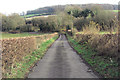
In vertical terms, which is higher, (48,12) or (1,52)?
(48,12)

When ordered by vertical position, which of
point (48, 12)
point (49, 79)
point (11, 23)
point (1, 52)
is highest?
point (48, 12)

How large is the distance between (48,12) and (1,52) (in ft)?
370

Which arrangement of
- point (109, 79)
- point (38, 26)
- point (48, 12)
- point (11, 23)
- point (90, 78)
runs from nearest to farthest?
point (109, 79)
point (90, 78)
point (11, 23)
point (38, 26)
point (48, 12)

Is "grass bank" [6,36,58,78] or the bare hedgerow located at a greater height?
the bare hedgerow

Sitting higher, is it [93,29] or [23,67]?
[93,29]

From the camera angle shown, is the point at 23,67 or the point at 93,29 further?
the point at 93,29

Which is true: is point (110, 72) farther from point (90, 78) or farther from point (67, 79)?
point (67, 79)

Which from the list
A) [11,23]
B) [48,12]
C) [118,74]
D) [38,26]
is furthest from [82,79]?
[48,12]

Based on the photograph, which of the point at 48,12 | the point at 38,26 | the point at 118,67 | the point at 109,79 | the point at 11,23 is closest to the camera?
the point at 109,79

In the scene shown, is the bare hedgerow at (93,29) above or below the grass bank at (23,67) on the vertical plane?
above

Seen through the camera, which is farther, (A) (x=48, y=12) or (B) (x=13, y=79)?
(A) (x=48, y=12)

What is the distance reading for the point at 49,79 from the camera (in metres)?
7.02

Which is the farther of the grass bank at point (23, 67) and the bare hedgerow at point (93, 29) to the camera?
the bare hedgerow at point (93, 29)

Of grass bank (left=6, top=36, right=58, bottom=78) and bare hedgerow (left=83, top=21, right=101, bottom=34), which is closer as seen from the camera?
grass bank (left=6, top=36, right=58, bottom=78)
